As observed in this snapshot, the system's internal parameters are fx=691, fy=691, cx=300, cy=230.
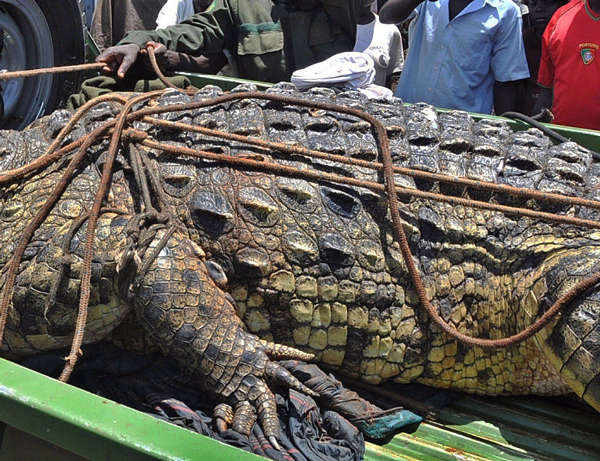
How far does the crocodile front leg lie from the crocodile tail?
0.72 metres

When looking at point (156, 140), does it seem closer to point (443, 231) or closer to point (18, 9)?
point (443, 231)

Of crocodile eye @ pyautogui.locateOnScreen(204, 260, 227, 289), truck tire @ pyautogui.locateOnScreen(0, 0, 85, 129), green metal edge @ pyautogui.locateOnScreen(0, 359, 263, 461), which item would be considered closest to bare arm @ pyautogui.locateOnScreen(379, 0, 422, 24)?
truck tire @ pyautogui.locateOnScreen(0, 0, 85, 129)

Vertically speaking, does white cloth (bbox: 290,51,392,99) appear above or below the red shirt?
above

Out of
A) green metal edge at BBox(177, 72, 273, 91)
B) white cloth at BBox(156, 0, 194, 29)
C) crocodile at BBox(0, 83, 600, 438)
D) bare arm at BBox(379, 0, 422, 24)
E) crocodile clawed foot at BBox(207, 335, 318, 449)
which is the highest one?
white cloth at BBox(156, 0, 194, 29)

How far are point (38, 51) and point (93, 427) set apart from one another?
2207mm

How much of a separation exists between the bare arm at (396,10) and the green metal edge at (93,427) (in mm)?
2703

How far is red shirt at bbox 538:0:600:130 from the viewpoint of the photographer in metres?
3.41

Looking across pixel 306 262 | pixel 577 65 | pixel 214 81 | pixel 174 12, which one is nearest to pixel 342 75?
pixel 214 81

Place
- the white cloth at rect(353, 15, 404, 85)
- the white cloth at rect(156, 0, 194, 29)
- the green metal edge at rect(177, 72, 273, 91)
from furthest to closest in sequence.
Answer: the white cloth at rect(156, 0, 194, 29), the white cloth at rect(353, 15, 404, 85), the green metal edge at rect(177, 72, 273, 91)

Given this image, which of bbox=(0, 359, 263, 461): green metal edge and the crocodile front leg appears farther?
the crocodile front leg

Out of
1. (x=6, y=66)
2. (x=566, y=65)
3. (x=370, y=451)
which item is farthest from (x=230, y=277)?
(x=566, y=65)

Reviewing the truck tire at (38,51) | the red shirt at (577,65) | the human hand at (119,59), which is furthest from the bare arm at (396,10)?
the truck tire at (38,51)

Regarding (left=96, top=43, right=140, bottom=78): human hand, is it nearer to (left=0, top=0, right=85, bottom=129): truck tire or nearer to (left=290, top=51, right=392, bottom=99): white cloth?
(left=0, top=0, right=85, bottom=129): truck tire

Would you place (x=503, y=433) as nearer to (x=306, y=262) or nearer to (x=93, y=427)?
(x=306, y=262)
